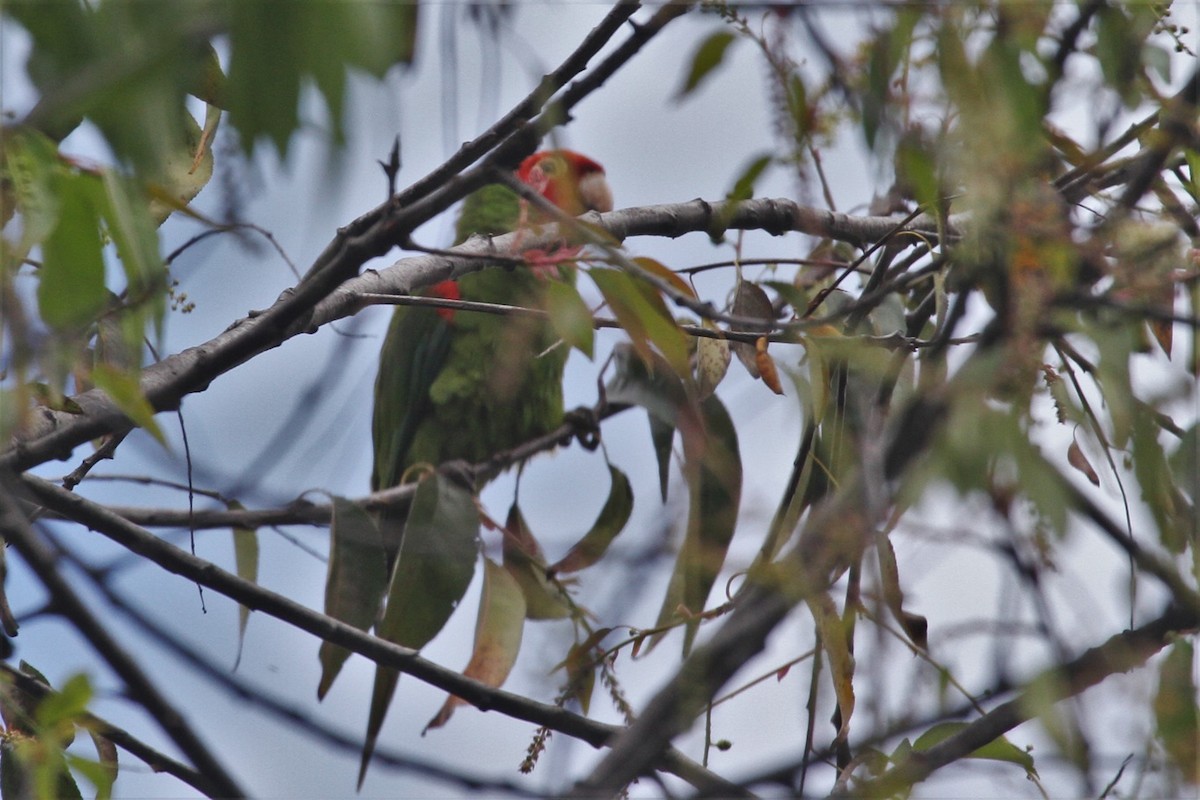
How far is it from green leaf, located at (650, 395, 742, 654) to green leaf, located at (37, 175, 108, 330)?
0.60 m

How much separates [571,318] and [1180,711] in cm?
48

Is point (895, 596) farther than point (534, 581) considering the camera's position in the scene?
No

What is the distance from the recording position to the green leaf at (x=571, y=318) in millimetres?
818

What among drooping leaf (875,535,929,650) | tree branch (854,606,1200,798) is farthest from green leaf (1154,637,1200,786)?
drooping leaf (875,535,929,650)

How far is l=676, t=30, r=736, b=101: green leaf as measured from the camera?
684mm

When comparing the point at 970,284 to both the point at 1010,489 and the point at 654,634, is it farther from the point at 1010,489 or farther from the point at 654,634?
the point at 654,634

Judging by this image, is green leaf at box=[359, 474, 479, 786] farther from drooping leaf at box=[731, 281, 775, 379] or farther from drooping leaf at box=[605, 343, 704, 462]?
drooping leaf at box=[731, 281, 775, 379]

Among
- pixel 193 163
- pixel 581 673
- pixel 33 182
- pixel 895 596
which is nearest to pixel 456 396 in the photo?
pixel 193 163

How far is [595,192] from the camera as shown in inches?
141

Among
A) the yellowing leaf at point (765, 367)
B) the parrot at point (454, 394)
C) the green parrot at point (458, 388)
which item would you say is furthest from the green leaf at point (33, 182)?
the parrot at point (454, 394)

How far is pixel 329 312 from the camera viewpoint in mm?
1114

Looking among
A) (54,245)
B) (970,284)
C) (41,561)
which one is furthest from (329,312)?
(970,284)

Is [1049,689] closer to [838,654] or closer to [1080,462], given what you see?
[838,654]

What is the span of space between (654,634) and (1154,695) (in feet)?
1.60
